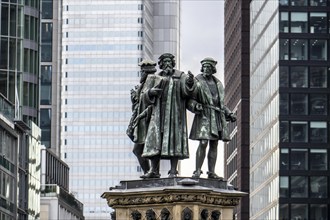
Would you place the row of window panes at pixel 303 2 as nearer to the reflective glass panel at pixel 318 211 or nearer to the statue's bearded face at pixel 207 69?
the reflective glass panel at pixel 318 211

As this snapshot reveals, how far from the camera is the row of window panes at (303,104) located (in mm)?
151500

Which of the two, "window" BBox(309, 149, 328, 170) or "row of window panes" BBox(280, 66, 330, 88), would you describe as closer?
"window" BBox(309, 149, 328, 170)

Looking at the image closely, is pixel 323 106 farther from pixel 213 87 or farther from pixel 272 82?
pixel 213 87

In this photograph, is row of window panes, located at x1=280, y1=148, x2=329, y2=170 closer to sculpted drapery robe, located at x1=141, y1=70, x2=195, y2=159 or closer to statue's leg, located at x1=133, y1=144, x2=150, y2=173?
statue's leg, located at x1=133, y1=144, x2=150, y2=173

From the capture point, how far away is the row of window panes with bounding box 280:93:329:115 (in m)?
152

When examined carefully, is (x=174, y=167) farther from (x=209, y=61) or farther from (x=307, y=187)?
(x=307, y=187)

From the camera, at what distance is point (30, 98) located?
113 meters

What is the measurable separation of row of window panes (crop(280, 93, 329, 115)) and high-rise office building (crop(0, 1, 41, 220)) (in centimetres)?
4173

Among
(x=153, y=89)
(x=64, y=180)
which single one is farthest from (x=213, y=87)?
(x=64, y=180)

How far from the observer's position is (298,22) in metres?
154

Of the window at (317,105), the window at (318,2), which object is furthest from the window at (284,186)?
the window at (318,2)

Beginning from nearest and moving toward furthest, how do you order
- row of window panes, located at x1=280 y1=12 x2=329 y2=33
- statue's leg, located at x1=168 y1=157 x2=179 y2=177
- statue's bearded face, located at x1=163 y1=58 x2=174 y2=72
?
statue's leg, located at x1=168 y1=157 x2=179 y2=177
statue's bearded face, located at x1=163 y1=58 x2=174 y2=72
row of window panes, located at x1=280 y1=12 x2=329 y2=33

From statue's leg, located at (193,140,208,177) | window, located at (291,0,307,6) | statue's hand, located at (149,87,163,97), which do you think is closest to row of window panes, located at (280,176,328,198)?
window, located at (291,0,307,6)

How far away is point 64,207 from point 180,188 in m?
107
